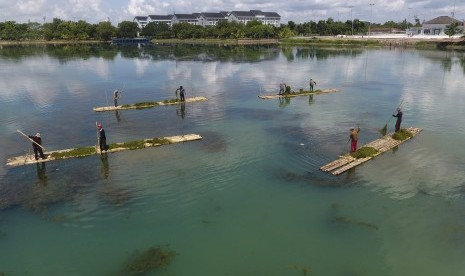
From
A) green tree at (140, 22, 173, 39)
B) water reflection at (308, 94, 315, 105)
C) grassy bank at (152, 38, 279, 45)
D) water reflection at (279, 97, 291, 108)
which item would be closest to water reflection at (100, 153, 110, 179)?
water reflection at (279, 97, 291, 108)

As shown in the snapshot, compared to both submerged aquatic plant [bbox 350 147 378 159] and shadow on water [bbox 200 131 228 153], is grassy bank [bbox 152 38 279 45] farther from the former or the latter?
submerged aquatic plant [bbox 350 147 378 159]

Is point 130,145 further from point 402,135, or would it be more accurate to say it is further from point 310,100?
point 310,100

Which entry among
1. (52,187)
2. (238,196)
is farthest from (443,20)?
(52,187)

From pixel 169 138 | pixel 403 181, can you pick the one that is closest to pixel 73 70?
pixel 169 138

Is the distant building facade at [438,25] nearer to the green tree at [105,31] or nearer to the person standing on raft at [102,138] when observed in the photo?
the green tree at [105,31]

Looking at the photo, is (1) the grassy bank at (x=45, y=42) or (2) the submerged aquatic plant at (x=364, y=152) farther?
(1) the grassy bank at (x=45, y=42)

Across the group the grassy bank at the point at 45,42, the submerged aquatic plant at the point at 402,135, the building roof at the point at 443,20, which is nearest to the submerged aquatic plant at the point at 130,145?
the submerged aquatic plant at the point at 402,135

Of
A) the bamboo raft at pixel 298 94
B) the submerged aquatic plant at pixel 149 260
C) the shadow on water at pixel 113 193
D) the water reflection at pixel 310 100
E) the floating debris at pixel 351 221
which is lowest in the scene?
the submerged aquatic plant at pixel 149 260

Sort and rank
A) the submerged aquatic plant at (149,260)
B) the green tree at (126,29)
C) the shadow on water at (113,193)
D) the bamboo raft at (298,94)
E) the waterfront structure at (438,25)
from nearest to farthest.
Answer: the submerged aquatic plant at (149,260) → the shadow on water at (113,193) → the bamboo raft at (298,94) → the waterfront structure at (438,25) → the green tree at (126,29)

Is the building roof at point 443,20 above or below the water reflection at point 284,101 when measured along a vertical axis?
above
